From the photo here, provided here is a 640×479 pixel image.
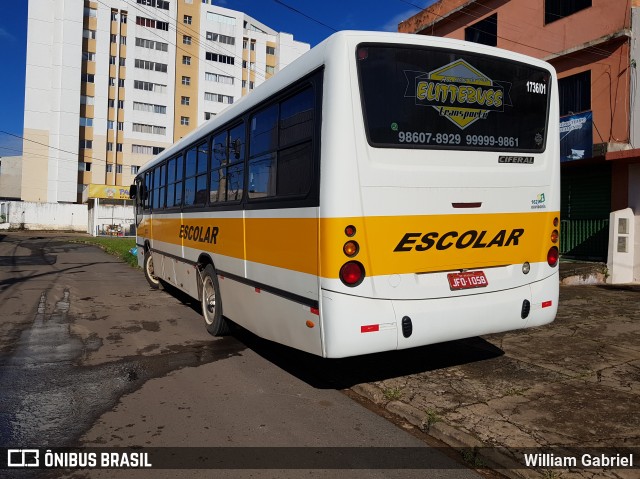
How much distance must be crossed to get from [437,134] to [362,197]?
3.27 feet

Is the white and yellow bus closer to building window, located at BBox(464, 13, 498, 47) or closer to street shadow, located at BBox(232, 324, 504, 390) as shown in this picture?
street shadow, located at BBox(232, 324, 504, 390)

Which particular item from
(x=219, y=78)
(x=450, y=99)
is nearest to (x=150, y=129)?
(x=219, y=78)

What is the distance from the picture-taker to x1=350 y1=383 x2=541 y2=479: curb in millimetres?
3373

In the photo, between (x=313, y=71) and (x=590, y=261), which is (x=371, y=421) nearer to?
(x=313, y=71)

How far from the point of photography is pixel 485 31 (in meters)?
16.8

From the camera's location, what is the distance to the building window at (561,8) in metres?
13.5

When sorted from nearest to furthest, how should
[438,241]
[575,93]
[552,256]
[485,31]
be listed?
[438,241], [552,256], [575,93], [485,31]

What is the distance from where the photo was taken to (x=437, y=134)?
4.41 m

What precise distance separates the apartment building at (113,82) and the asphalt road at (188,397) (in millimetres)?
56109

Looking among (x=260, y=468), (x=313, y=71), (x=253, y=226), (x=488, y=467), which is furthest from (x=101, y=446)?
(x=313, y=71)

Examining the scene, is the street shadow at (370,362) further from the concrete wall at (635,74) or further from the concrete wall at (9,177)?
the concrete wall at (9,177)

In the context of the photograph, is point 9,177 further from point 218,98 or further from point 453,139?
point 453,139

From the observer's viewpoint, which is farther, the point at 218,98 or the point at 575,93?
the point at 218,98

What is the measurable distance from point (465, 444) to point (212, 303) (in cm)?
441
